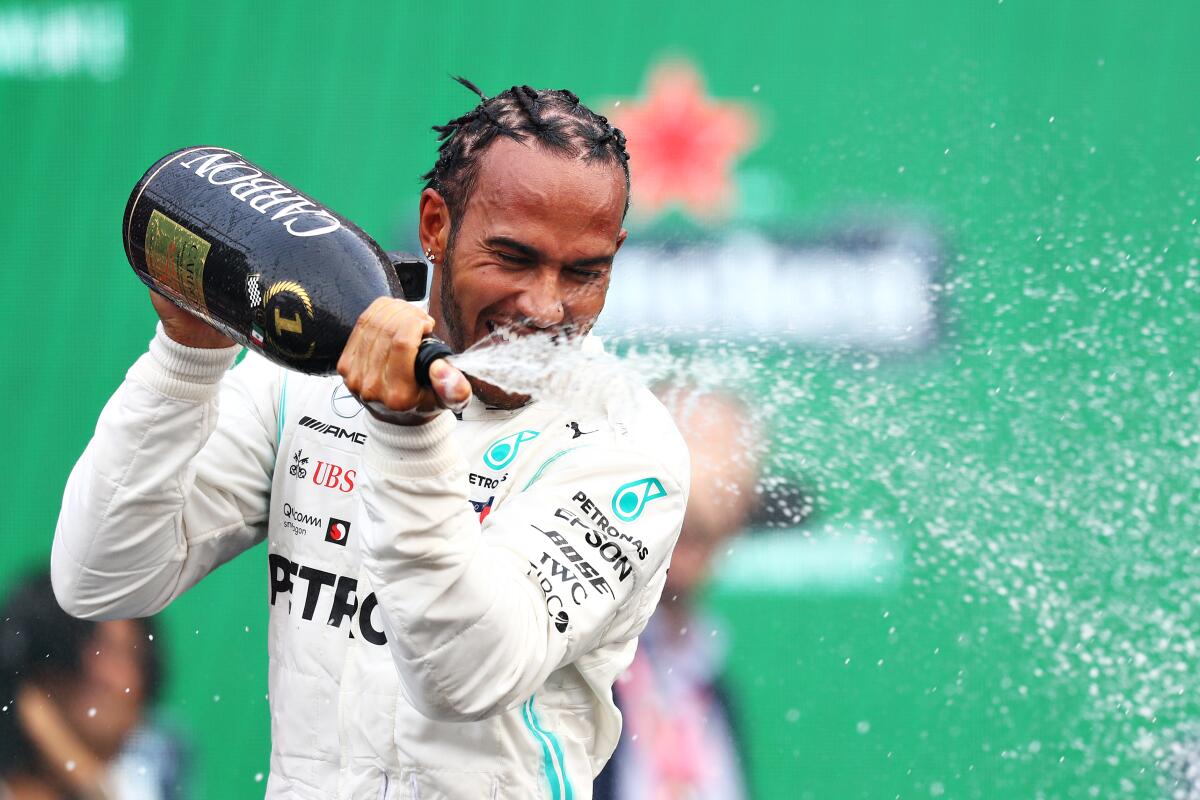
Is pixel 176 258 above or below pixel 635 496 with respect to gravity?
above

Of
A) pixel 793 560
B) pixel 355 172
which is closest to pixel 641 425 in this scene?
pixel 793 560

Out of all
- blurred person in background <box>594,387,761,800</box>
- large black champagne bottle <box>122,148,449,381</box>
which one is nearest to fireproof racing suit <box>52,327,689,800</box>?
large black champagne bottle <box>122,148,449,381</box>

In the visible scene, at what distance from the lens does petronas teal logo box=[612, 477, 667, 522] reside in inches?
61.4

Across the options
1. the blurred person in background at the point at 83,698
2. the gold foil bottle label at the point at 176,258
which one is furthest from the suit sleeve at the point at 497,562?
the blurred person in background at the point at 83,698

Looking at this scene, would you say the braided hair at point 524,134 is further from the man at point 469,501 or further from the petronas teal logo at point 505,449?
the petronas teal logo at point 505,449

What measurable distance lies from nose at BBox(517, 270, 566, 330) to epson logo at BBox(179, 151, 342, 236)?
258mm

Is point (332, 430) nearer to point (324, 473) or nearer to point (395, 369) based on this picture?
point (324, 473)

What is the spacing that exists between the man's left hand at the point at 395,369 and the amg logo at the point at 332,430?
16.7 inches

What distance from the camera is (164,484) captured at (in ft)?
5.11

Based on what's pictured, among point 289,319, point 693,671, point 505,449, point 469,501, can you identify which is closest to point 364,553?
point 469,501

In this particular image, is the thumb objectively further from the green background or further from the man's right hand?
the green background

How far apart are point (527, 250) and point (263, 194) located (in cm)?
31

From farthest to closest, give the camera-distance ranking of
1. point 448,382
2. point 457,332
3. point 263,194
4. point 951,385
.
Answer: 1. point 951,385
2. point 457,332
3. point 263,194
4. point 448,382

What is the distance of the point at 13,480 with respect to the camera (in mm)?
2812
